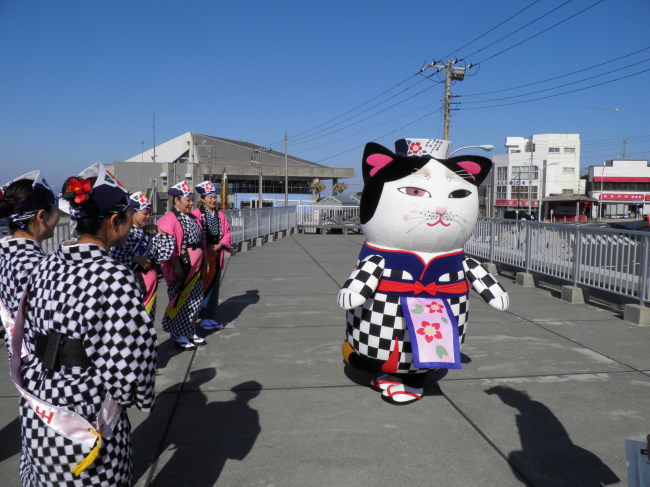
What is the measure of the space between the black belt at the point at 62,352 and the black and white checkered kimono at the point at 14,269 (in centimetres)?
77

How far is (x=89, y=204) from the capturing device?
2.16 m

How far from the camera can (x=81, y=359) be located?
205 cm

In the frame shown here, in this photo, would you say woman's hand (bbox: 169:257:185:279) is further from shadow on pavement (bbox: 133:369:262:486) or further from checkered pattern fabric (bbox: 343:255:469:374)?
checkered pattern fabric (bbox: 343:255:469:374)

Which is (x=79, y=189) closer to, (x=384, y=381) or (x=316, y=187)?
(x=384, y=381)

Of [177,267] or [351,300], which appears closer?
[351,300]

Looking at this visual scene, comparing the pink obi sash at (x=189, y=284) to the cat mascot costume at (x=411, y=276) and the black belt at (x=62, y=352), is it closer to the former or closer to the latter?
the cat mascot costume at (x=411, y=276)

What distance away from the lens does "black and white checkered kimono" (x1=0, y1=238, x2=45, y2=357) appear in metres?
2.72

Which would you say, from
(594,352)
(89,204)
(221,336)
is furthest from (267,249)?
(89,204)

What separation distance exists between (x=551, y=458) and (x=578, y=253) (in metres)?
5.66

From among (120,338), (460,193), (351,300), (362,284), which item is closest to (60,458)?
(120,338)

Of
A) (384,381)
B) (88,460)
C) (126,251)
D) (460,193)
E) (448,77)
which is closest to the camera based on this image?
(88,460)

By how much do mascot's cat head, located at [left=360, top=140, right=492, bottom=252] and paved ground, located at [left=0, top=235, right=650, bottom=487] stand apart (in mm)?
1334

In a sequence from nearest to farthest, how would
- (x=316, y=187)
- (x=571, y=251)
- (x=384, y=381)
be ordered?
(x=384, y=381), (x=571, y=251), (x=316, y=187)

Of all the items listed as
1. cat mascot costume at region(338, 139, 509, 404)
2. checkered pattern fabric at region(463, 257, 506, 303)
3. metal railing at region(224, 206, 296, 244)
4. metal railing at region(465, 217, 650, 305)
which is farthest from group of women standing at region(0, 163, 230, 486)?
metal railing at region(224, 206, 296, 244)
